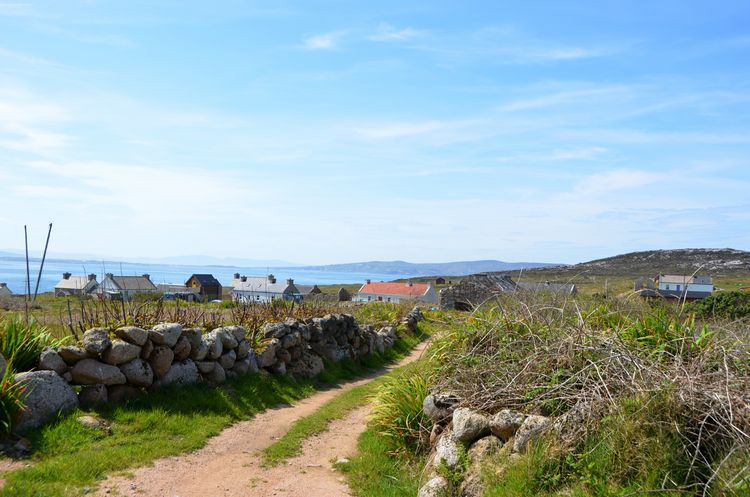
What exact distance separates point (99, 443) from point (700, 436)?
699 centimetres

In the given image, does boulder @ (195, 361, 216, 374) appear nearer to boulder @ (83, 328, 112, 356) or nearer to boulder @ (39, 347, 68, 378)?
boulder @ (83, 328, 112, 356)

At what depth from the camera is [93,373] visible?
341 inches

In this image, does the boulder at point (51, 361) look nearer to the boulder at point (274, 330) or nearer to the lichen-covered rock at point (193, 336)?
the lichen-covered rock at point (193, 336)

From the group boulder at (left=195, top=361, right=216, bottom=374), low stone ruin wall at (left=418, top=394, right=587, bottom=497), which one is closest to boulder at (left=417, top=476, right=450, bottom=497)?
low stone ruin wall at (left=418, top=394, right=587, bottom=497)

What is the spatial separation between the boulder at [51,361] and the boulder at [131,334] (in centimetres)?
98

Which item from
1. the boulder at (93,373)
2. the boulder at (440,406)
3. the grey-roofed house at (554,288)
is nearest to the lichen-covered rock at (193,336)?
the boulder at (93,373)

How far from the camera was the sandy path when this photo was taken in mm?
6773

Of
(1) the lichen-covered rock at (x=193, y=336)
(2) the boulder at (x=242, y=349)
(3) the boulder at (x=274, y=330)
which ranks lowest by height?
(2) the boulder at (x=242, y=349)

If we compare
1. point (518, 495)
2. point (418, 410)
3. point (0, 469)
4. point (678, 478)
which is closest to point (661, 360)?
point (678, 478)

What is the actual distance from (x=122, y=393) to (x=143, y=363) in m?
0.60

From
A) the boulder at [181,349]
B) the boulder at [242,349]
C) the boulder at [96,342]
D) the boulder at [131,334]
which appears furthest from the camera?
the boulder at [242,349]

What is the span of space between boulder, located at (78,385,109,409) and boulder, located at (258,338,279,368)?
408cm

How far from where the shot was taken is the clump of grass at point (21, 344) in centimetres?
A: 825

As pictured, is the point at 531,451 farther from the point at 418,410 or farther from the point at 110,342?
the point at 110,342
